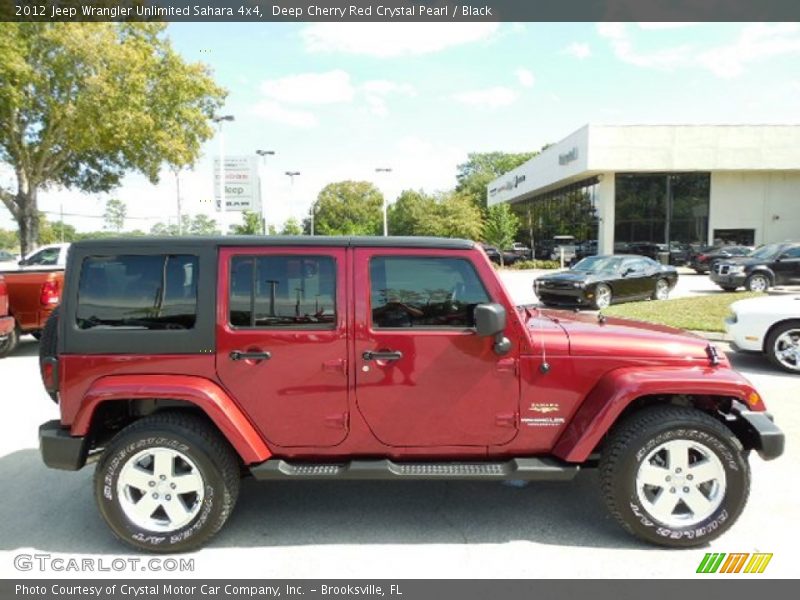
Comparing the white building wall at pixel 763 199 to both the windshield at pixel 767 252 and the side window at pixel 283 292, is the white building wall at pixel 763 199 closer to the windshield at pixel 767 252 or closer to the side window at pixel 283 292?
the windshield at pixel 767 252

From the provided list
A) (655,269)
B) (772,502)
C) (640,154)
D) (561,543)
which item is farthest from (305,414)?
(640,154)

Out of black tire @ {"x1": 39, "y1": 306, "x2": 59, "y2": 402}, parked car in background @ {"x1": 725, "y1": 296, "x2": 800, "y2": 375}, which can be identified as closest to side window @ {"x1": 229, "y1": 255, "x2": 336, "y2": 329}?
black tire @ {"x1": 39, "y1": 306, "x2": 59, "y2": 402}

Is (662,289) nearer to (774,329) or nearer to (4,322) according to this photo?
(774,329)

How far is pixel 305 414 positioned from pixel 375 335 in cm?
63

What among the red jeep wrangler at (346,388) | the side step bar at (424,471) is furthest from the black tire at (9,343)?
the side step bar at (424,471)

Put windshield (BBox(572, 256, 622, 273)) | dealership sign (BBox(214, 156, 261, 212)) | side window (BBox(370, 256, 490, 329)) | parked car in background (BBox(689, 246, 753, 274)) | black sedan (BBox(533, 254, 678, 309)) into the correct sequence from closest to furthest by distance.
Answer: side window (BBox(370, 256, 490, 329)) → black sedan (BBox(533, 254, 678, 309)) → windshield (BBox(572, 256, 622, 273)) → parked car in background (BBox(689, 246, 753, 274)) → dealership sign (BBox(214, 156, 261, 212))

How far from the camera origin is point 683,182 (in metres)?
32.4

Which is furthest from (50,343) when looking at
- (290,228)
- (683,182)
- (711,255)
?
(290,228)

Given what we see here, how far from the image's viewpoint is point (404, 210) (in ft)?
184

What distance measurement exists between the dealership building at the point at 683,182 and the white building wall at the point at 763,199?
0.20 feet

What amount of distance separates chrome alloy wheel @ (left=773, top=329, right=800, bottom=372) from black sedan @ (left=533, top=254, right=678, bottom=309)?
21.7 feet

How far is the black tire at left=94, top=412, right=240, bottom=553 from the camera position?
3062 mm

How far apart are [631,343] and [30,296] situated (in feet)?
29.9

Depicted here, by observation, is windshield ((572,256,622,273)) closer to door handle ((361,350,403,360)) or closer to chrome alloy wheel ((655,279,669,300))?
chrome alloy wheel ((655,279,669,300))
